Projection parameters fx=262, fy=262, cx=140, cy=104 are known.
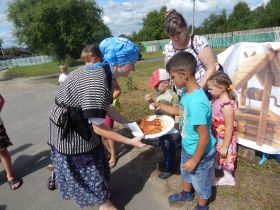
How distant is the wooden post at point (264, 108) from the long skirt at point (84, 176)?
2.20m

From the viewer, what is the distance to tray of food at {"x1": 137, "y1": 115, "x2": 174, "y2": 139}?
2856mm

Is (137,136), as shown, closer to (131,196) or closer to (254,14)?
(131,196)

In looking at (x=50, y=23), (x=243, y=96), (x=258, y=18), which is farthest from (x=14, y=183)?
(x=258, y=18)

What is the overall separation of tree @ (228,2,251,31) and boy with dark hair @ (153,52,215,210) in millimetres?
63951

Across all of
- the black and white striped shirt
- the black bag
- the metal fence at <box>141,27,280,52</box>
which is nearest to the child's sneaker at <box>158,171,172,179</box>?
the black bag

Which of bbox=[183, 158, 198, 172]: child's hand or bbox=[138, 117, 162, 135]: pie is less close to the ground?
bbox=[138, 117, 162, 135]: pie

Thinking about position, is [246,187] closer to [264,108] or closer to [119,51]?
[264,108]

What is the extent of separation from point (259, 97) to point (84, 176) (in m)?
2.55

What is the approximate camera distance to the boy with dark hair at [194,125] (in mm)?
2189

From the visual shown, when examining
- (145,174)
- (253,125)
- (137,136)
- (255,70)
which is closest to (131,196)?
(145,174)

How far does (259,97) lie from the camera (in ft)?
11.9

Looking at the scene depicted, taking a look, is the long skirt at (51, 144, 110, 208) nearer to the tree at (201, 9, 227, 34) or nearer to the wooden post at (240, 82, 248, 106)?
the wooden post at (240, 82, 248, 106)

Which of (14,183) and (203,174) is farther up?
(203,174)

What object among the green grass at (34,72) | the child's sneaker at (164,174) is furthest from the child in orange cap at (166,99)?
the green grass at (34,72)
